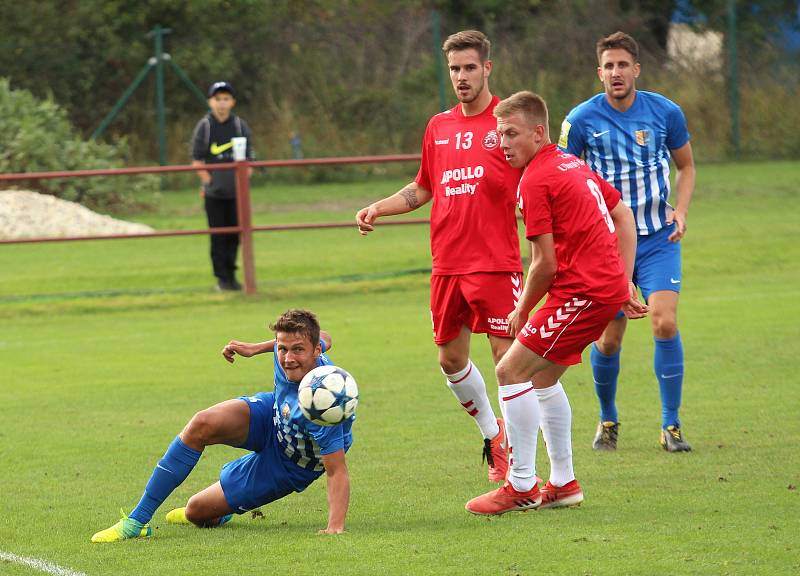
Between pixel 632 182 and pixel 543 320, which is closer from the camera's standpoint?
pixel 543 320

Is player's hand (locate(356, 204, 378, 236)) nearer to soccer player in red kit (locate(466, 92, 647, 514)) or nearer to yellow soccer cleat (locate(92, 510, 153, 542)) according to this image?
soccer player in red kit (locate(466, 92, 647, 514))

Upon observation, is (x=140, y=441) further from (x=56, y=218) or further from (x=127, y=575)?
(x=56, y=218)

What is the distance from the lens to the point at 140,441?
8000mm

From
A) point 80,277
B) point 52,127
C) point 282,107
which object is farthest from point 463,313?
point 282,107

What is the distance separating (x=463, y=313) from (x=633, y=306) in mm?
1145

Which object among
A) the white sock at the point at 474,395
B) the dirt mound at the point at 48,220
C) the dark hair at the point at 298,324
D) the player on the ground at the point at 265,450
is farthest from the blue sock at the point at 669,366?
the dirt mound at the point at 48,220

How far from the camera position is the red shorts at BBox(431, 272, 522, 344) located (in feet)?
22.5

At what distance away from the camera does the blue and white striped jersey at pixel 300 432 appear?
18.9 ft

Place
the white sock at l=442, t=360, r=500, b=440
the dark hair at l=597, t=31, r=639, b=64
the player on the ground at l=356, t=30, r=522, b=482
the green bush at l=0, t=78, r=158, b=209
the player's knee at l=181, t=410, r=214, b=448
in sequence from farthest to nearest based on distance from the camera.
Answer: the green bush at l=0, t=78, r=158, b=209 < the dark hair at l=597, t=31, r=639, b=64 < the white sock at l=442, t=360, r=500, b=440 < the player on the ground at l=356, t=30, r=522, b=482 < the player's knee at l=181, t=410, r=214, b=448

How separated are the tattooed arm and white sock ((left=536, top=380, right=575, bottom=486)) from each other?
1222mm

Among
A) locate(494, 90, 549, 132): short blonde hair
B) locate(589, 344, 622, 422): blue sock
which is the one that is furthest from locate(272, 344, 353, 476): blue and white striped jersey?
locate(589, 344, 622, 422): blue sock

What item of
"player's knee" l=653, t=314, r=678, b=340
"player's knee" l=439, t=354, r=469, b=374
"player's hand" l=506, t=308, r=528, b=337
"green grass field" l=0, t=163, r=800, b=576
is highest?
"player's hand" l=506, t=308, r=528, b=337

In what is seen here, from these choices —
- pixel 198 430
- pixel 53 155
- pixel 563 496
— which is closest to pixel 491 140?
pixel 563 496

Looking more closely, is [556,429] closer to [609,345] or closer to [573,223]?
[573,223]
